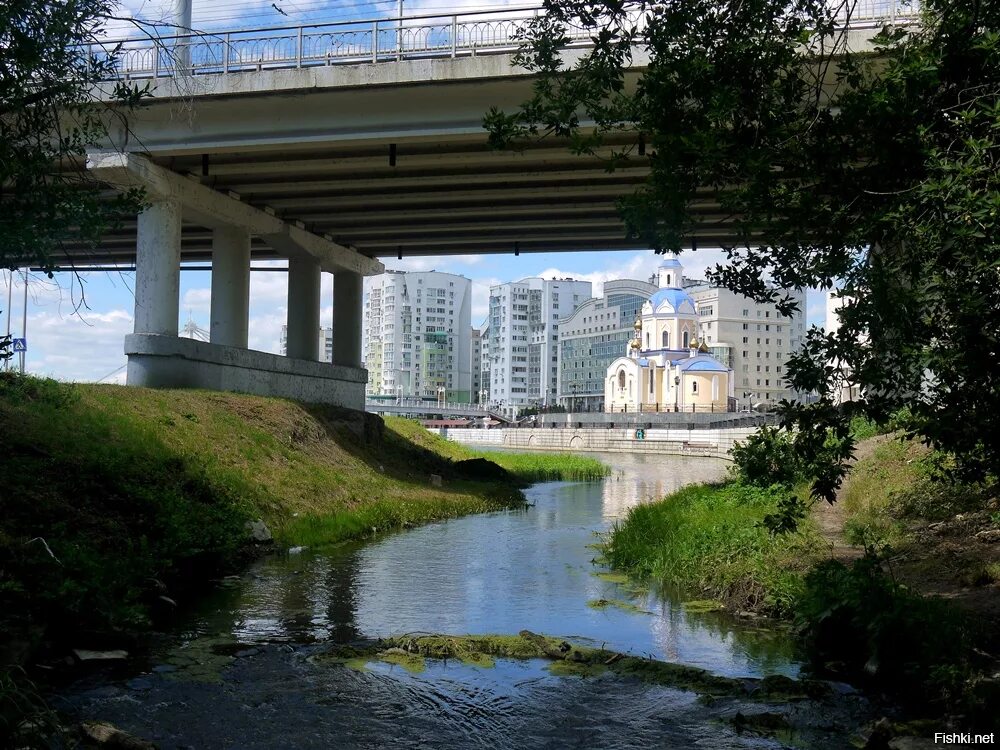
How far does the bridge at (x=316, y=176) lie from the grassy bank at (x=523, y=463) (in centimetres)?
661

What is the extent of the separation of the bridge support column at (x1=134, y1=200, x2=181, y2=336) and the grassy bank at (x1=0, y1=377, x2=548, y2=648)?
3.15 m

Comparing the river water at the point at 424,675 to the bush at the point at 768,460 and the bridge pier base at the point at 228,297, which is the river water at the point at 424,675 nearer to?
the bush at the point at 768,460

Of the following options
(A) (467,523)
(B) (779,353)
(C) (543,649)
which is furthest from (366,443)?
(B) (779,353)

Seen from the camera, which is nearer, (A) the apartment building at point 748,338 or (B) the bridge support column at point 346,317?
(B) the bridge support column at point 346,317

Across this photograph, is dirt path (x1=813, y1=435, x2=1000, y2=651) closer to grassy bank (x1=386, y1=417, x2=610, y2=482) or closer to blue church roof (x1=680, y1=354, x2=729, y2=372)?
grassy bank (x1=386, y1=417, x2=610, y2=482)

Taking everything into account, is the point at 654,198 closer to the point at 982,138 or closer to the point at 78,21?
the point at 982,138

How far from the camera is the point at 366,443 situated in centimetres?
3053

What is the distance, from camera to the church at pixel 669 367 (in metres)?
115

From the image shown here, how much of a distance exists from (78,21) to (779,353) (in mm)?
156255

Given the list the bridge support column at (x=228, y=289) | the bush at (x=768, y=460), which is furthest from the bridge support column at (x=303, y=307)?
the bush at (x=768, y=460)

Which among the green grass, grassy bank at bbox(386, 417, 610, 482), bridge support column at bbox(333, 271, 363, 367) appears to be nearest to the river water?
the green grass

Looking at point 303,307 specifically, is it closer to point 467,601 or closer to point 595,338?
point 467,601

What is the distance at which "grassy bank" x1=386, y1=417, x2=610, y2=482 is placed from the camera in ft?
135

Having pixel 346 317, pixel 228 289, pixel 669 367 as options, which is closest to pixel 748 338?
pixel 669 367
